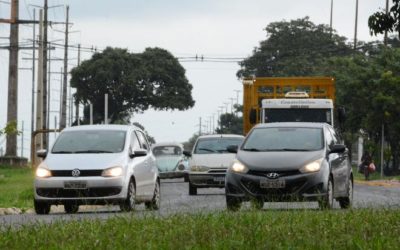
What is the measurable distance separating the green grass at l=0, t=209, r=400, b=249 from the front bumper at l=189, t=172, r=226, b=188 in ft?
55.0

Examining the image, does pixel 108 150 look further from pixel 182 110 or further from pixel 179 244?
pixel 182 110

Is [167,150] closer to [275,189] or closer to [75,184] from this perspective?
[75,184]

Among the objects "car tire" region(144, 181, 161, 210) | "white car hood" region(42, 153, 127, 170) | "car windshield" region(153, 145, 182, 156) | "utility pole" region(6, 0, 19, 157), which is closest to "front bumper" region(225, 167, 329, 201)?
"white car hood" region(42, 153, 127, 170)

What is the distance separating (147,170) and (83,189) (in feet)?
6.91

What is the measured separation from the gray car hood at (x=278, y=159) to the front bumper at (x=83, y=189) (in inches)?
90.7

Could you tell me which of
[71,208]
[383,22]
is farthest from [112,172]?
[383,22]

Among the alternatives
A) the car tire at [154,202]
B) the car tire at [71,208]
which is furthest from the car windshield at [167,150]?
the car tire at [71,208]

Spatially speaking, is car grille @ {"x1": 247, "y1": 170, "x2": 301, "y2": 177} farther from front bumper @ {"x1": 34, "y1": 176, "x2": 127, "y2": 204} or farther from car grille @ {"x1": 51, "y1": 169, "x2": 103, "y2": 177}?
car grille @ {"x1": 51, "y1": 169, "x2": 103, "y2": 177}

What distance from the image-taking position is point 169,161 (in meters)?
53.3

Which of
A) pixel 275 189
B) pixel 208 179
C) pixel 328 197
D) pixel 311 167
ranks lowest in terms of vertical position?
pixel 208 179

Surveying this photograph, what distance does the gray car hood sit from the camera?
808 inches

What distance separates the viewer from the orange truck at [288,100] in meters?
32.0

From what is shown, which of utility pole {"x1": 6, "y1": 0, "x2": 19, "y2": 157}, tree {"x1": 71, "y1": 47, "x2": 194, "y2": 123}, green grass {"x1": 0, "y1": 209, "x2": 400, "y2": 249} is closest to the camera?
green grass {"x1": 0, "y1": 209, "x2": 400, "y2": 249}

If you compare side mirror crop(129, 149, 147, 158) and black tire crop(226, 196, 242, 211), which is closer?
black tire crop(226, 196, 242, 211)
